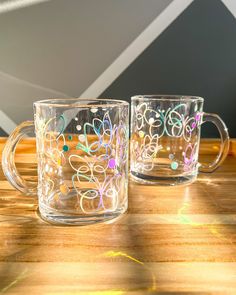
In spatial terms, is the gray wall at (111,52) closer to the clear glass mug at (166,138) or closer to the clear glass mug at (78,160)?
the clear glass mug at (166,138)

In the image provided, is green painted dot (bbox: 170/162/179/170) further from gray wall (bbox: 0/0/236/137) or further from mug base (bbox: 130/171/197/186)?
gray wall (bbox: 0/0/236/137)

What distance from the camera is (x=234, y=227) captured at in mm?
508

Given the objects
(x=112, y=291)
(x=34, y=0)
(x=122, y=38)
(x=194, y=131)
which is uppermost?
(x=34, y=0)

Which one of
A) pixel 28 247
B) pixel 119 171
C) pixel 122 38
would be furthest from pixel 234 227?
pixel 122 38

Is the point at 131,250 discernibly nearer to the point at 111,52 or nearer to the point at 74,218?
the point at 74,218

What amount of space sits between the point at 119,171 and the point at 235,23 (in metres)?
0.88

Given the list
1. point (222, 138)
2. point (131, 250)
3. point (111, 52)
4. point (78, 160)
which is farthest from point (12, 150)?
point (111, 52)

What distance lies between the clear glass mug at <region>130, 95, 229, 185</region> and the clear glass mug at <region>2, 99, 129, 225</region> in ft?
0.59

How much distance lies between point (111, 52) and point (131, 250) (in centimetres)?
88

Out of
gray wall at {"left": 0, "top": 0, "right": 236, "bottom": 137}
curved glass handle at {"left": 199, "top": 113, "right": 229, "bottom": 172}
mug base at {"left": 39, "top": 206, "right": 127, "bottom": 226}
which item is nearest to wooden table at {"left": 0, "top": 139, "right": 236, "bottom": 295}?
mug base at {"left": 39, "top": 206, "right": 127, "bottom": 226}

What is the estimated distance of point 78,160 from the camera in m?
0.51

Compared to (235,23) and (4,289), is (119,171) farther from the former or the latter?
(235,23)

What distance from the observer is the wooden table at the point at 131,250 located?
0.37 meters

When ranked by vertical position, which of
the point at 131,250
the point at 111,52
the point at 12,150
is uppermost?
the point at 111,52
